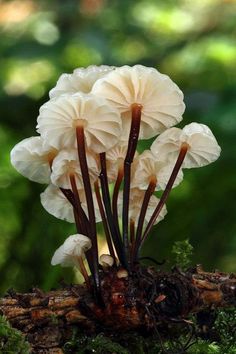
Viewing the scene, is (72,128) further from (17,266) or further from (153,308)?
(17,266)

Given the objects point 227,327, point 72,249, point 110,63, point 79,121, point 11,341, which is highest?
point 110,63

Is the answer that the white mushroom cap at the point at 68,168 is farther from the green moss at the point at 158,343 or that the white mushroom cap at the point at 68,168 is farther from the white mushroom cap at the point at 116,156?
the green moss at the point at 158,343

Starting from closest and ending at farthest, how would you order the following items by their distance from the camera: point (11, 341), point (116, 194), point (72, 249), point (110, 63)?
point (11, 341), point (72, 249), point (116, 194), point (110, 63)

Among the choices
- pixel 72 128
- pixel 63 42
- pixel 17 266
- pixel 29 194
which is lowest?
pixel 17 266

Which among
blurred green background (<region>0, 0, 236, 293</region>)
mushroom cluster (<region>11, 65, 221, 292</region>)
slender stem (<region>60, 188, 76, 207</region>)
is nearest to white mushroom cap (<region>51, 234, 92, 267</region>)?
mushroom cluster (<region>11, 65, 221, 292</region>)

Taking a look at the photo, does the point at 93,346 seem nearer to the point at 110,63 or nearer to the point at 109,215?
the point at 109,215

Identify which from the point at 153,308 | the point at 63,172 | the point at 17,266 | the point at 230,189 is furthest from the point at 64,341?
the point at 230,189

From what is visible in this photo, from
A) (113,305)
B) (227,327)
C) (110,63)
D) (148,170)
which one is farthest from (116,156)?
(110,63)
